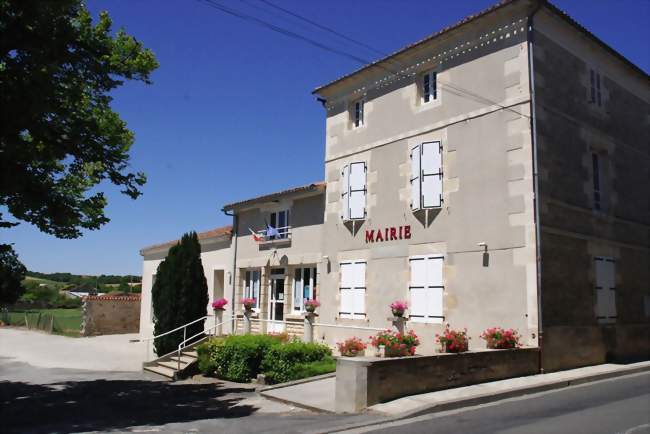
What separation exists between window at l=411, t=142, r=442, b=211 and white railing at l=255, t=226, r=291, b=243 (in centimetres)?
573

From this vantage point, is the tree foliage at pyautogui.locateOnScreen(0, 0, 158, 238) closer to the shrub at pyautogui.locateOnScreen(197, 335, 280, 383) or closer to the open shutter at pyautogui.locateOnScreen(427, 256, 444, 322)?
the shrub at pyautogui.locateOnScreen(197, 335, 280, 383)

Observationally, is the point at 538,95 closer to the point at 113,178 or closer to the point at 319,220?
the point at 319,220

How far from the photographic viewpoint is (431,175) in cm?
1415

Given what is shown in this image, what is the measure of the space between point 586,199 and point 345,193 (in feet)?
20.9

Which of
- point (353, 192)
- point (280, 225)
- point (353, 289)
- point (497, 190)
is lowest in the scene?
point (353, 289)

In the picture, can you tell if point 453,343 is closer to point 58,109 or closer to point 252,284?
point 58,109

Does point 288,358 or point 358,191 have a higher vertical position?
point 358,191

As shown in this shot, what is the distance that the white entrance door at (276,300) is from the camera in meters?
19.1

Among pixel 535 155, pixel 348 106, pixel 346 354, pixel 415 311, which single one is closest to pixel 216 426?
pixel 346 354

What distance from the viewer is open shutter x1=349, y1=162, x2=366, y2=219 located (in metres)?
16.0

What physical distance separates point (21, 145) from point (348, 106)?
1015cm

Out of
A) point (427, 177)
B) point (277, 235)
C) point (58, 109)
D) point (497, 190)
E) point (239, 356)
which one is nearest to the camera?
point (58, 109)

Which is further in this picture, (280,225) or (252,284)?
(252,284)

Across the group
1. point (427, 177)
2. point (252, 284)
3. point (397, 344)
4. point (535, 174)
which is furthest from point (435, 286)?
point (252, 284)
